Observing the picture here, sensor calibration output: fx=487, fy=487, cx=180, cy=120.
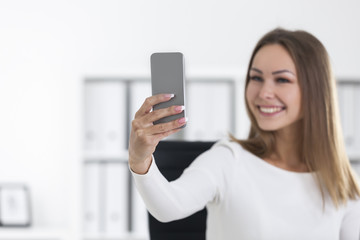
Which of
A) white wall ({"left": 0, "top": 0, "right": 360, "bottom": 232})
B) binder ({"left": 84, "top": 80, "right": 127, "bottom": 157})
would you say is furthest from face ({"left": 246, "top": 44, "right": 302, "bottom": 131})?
white wall ({"left": 0, "top": 0, "right": 360, "bottom": 232})

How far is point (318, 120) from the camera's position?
4.64ft

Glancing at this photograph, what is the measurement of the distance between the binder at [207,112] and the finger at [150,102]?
137 centimetres

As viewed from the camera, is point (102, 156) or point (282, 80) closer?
point (282, 80)

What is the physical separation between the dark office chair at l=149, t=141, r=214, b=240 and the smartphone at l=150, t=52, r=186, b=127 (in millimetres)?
394

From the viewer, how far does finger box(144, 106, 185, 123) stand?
972mm

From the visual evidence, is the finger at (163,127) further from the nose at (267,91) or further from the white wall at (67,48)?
the white wall at (67,48)

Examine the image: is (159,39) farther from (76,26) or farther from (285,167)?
(285,167)

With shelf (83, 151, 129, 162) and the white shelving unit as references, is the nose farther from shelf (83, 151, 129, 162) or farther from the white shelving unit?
shelf (83, 151, 129, 162)

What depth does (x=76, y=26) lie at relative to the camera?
2.83 m

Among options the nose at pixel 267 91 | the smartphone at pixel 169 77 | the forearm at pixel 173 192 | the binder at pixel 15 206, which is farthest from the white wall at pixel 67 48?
the smartphone at pixel 169 77

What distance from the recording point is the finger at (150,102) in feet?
3.23

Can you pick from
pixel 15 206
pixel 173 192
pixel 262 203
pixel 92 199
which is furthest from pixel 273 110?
pixel 15 206

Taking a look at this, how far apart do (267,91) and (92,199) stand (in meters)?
1.32

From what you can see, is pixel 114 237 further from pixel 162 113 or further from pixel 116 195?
pixel 162 113
